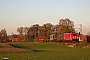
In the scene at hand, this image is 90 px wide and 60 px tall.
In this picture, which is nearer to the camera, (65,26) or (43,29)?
(65,26)

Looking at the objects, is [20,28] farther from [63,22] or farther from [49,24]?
[63,22]

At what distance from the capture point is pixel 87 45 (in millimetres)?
70438

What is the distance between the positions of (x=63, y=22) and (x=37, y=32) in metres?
42.1

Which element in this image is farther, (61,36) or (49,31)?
(49,31)

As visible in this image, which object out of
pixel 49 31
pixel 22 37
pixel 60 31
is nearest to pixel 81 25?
pixel 60 31

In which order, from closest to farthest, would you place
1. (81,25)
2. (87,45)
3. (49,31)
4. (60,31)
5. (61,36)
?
(87,45) < (61,36) < (81,25) < (60,31) < (49,31)

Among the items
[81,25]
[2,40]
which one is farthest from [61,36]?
[2,40]

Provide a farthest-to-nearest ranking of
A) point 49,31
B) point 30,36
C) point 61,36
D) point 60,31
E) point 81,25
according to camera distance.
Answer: point 30,36, point 49,31, point 60,31, point 81,25, point 61,36

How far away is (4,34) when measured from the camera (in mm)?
130375

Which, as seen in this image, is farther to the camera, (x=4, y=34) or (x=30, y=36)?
(x=30, y=36)

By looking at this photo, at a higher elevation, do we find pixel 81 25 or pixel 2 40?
pixel 81 25

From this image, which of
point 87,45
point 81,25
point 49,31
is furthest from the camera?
point 49,31

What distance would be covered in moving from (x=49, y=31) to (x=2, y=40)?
1589 inches

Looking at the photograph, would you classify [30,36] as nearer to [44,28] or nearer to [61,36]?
[44,28]
